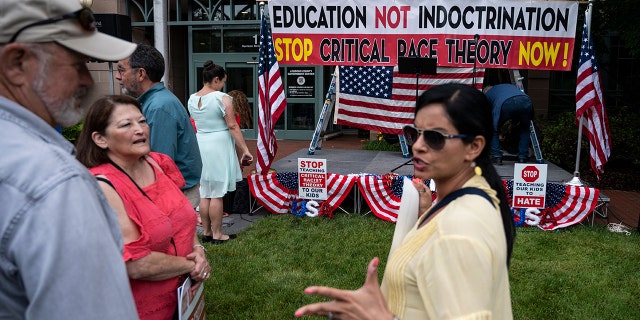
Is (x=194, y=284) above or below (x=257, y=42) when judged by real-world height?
below

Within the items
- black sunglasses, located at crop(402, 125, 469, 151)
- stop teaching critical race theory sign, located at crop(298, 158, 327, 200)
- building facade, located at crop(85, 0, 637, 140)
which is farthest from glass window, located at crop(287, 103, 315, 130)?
black sunglasses, located at crop(402, 125, 469, 151)

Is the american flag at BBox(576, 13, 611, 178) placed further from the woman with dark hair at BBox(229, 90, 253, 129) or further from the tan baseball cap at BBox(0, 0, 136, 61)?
the tan baseball cap at BBox(0, 0, 136, 61)

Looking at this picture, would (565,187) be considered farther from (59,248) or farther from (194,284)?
(59,248)

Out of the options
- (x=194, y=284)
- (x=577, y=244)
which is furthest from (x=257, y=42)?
(x=194, y=284)

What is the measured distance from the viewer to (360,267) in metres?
5.62

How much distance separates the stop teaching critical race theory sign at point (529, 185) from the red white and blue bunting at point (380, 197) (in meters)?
0.20

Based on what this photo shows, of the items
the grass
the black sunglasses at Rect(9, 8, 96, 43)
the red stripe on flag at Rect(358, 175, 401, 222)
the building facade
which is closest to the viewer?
the black sunglasses at Rect(9, 8, 96, 43)

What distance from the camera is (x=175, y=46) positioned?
17250 millimetres

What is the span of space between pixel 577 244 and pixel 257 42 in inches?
454

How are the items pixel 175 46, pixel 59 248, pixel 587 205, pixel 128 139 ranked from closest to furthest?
pixel 59 248, pixel 128 139, pixel 587 205, pixel 175 46

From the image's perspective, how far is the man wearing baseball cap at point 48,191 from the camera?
1.00 m

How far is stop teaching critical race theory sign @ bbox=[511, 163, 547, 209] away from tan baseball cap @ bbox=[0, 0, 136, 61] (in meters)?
6.41

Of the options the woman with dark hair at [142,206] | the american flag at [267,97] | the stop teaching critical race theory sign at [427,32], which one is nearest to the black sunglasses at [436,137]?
the woman with dark hair at [142,206]

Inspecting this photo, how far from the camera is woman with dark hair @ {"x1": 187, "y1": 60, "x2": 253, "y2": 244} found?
6129mm
